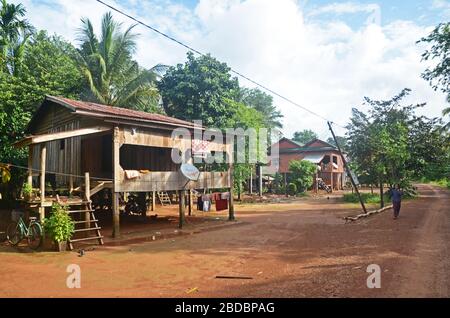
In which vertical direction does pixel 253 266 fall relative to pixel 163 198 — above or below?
below

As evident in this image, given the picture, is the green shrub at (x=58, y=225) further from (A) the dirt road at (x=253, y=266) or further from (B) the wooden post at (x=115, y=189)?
(B) the wooden post at (x=115, y=189)

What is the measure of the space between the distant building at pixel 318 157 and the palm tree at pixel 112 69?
956 inches

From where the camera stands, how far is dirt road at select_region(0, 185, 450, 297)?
6504 mm

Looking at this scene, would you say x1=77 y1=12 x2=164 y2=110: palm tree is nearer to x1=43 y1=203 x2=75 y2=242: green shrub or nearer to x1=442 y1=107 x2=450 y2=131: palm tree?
x1=43 y1=203 x2=75 y2=242: green shrub

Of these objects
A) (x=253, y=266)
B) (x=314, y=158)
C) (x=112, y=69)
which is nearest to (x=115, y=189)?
(x=253, y=266)

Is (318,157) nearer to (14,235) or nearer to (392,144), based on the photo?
(392,144)

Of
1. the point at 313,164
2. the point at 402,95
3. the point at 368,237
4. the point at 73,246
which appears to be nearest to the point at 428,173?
the point at 402,95

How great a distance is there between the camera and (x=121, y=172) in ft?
42.6

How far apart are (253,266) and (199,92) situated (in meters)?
21.1

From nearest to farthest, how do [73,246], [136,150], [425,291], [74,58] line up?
[425,291], [73,246], [136,150], [74,58]

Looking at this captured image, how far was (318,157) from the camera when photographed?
4566 cm

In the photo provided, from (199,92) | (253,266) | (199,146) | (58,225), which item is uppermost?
(199,92)
